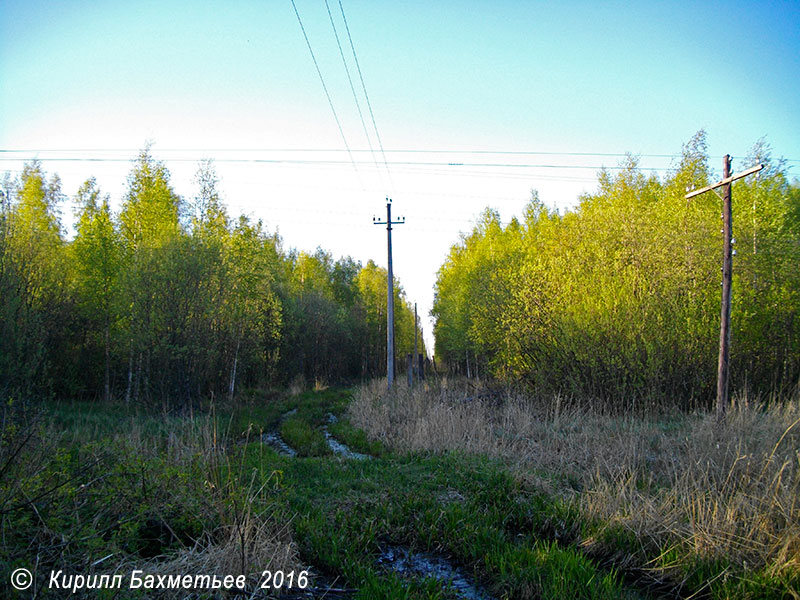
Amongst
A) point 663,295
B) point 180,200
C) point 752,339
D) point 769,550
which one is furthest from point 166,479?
point 180,200

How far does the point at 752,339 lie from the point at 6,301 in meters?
18.3

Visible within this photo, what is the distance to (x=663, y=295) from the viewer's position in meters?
→ 11.3

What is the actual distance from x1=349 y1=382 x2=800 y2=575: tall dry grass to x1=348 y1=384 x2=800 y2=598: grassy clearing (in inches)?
0.7

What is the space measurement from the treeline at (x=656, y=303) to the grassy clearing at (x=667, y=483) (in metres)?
1.81

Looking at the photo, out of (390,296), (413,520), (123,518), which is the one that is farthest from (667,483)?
(390,296)

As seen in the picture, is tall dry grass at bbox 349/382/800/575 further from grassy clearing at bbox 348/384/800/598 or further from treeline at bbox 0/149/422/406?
treeline at bbox 0/149/422/406

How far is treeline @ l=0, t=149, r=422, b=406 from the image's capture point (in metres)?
10.0

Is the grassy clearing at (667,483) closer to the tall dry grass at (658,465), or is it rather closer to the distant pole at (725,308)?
the tall dry grass at (658,465)

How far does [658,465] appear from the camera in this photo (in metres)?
6.58

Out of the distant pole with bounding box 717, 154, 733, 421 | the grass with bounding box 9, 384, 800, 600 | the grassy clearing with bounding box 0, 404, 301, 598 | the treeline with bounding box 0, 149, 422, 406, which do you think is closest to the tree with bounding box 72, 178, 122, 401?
the treeline with bounding box 0, 149, 422, 406

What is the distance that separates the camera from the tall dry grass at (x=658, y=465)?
12.8 feet

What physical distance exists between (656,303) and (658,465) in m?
5.83

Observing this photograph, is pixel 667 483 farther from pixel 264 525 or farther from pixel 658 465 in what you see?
pixel 264 525

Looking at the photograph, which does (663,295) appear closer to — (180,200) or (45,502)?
(45,502)
